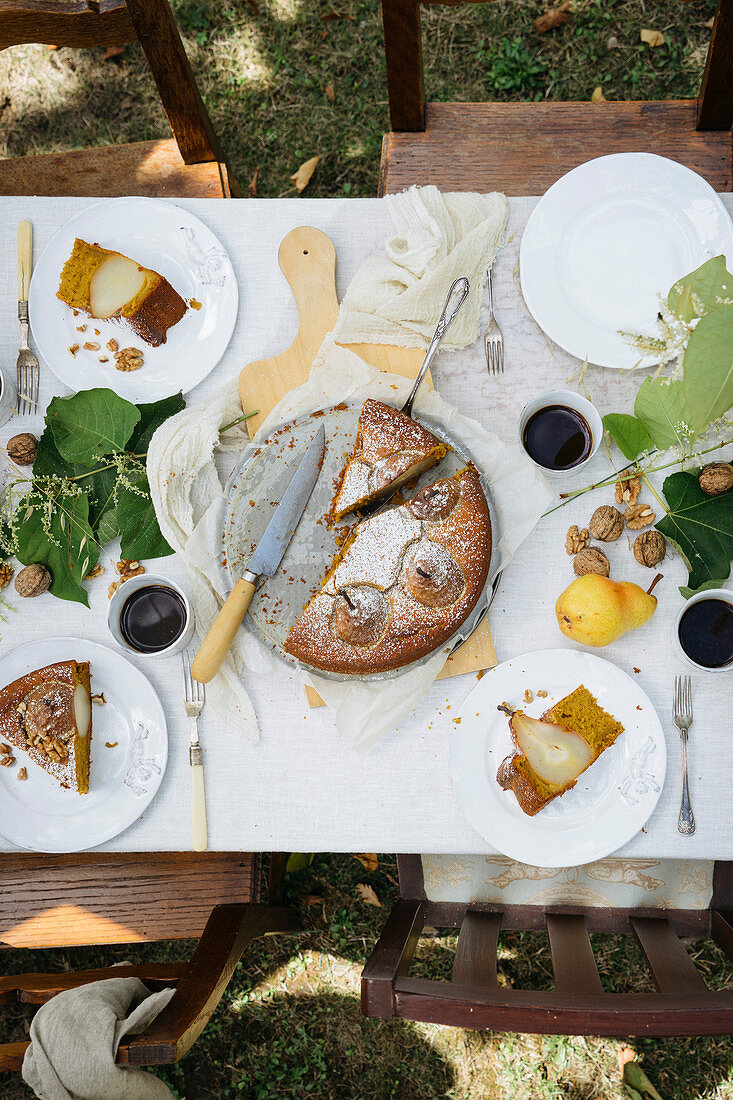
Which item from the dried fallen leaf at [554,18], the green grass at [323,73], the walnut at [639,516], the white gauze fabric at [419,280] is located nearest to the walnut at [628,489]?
the walnut at [639,516]

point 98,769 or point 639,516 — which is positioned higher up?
point 639,516

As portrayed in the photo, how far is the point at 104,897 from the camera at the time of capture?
182cm

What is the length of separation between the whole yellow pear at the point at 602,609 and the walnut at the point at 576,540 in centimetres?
9

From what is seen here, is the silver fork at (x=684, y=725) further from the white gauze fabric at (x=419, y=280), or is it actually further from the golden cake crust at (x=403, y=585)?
the white gauze fabric at (x=419, y=280)

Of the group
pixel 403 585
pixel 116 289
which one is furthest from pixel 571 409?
pixel 116 289

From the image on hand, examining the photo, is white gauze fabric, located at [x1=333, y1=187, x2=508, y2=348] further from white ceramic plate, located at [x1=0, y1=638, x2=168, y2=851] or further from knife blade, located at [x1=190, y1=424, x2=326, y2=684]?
white ceramic plate, located at [x1=0, y1=638, x2=168, y2=851]

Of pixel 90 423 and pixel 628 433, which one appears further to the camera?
pixel 90 423

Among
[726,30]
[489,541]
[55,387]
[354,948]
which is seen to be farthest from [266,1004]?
[726,30]

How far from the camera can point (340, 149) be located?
291cm

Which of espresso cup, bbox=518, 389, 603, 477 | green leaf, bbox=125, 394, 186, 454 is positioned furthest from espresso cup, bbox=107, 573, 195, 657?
espresso cup, bbox=518, 389, 603, 477

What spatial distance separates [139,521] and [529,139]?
52.5 inches

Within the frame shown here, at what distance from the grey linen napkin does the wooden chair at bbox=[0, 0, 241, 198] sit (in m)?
1.93

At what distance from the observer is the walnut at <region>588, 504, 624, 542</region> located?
1594 millimetres

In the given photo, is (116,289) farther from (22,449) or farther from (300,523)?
(300,523)
